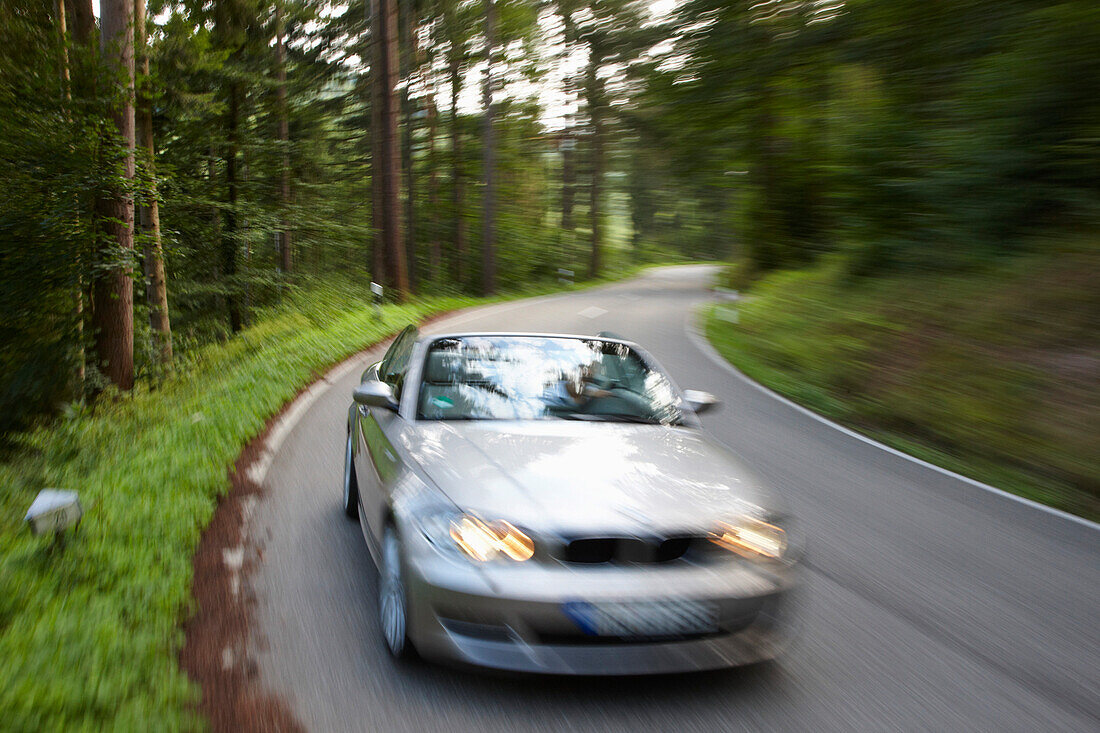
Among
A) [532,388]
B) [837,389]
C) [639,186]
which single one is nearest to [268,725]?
[532,388]

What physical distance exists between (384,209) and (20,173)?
11058 millimetres

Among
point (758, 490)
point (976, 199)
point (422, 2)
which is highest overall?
point (422, 2)

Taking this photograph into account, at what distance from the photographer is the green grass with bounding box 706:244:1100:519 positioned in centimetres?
747

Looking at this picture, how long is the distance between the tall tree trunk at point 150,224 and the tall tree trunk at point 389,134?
6668 millimetres

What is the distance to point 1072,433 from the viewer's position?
7.39m

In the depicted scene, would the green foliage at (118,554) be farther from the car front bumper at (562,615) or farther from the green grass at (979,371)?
the green grass at (979,371)

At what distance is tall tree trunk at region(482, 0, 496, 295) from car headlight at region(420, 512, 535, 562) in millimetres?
24712

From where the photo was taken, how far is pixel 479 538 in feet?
9.98

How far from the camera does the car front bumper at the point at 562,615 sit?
114 inches

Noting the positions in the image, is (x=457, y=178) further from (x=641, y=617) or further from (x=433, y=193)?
(x=641, y=617)

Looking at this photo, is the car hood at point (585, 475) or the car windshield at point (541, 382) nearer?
the car hood at point (585, 475)

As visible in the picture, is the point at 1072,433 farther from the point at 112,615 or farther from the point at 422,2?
the point at 422,2

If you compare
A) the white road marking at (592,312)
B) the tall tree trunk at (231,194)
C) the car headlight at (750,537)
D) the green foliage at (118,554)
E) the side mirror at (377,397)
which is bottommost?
the green foliage at (118,554)

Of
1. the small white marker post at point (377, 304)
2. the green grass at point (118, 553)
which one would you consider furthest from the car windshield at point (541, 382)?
the small white marker post at point (377, 304)
